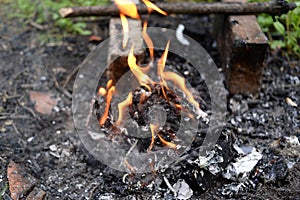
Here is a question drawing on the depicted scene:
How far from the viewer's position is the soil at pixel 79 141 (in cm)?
291

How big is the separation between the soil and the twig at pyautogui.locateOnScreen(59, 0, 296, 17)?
491 mm

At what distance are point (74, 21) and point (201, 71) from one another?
1.44m

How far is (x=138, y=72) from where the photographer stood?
3.32m

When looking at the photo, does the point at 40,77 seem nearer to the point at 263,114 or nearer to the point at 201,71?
the point at 201,71

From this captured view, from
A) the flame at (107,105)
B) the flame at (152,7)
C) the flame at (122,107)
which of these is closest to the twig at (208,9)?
the flame at (152,7)

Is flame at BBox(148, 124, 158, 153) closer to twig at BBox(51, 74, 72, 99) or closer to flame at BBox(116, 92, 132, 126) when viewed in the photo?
flame at BBox(116, 92, 132, 126)

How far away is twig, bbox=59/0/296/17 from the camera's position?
12.2ft

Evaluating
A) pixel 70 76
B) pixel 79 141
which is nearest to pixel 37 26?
pixel 70 76

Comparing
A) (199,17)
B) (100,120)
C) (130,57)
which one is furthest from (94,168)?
(199,17)

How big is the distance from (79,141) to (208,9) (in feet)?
4.96

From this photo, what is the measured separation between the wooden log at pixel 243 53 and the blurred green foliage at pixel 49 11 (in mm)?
1366

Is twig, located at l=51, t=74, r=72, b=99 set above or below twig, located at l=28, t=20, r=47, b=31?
below

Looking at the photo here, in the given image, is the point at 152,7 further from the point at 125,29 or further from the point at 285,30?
the point at 285,30

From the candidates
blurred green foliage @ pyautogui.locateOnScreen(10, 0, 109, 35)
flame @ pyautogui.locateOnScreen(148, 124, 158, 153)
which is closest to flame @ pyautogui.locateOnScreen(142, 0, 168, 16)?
blurred green foliage @ pyautogui.locateOnScreen(10, 0, 109, 35)
